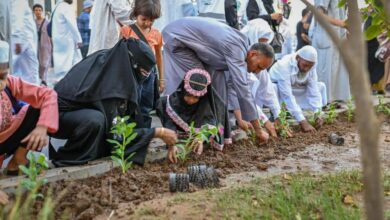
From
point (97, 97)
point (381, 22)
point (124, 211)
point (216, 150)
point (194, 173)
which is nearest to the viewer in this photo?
point (381, 22)

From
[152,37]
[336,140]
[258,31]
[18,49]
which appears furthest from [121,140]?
[258,31]

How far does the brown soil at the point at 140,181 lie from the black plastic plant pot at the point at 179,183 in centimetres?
8

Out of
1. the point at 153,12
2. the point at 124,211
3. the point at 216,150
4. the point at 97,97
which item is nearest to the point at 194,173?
the point at 124,211

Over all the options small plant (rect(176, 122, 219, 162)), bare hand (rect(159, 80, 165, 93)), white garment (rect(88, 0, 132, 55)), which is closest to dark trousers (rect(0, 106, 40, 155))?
small plant (rect(176, 122, 219, 162))

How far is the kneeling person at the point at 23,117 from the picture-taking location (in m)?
3.89

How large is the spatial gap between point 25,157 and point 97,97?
0.69 meters

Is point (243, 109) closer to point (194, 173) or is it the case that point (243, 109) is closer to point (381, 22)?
point (194, 173)

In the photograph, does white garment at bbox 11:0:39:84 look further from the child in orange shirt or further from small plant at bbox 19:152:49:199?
small plant at bbox 19:152:49:199

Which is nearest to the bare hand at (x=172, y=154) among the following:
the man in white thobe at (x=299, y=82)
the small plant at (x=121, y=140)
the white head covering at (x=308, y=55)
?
the small plant at (x=121, y=140)

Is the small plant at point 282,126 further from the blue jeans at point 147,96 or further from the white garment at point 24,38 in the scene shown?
the white garment at point 24,38

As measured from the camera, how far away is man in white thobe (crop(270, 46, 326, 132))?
689 centimetres

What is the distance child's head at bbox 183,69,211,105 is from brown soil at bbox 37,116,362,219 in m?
0.51

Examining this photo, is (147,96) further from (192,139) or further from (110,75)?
(110,75)

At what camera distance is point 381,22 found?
125 inches
